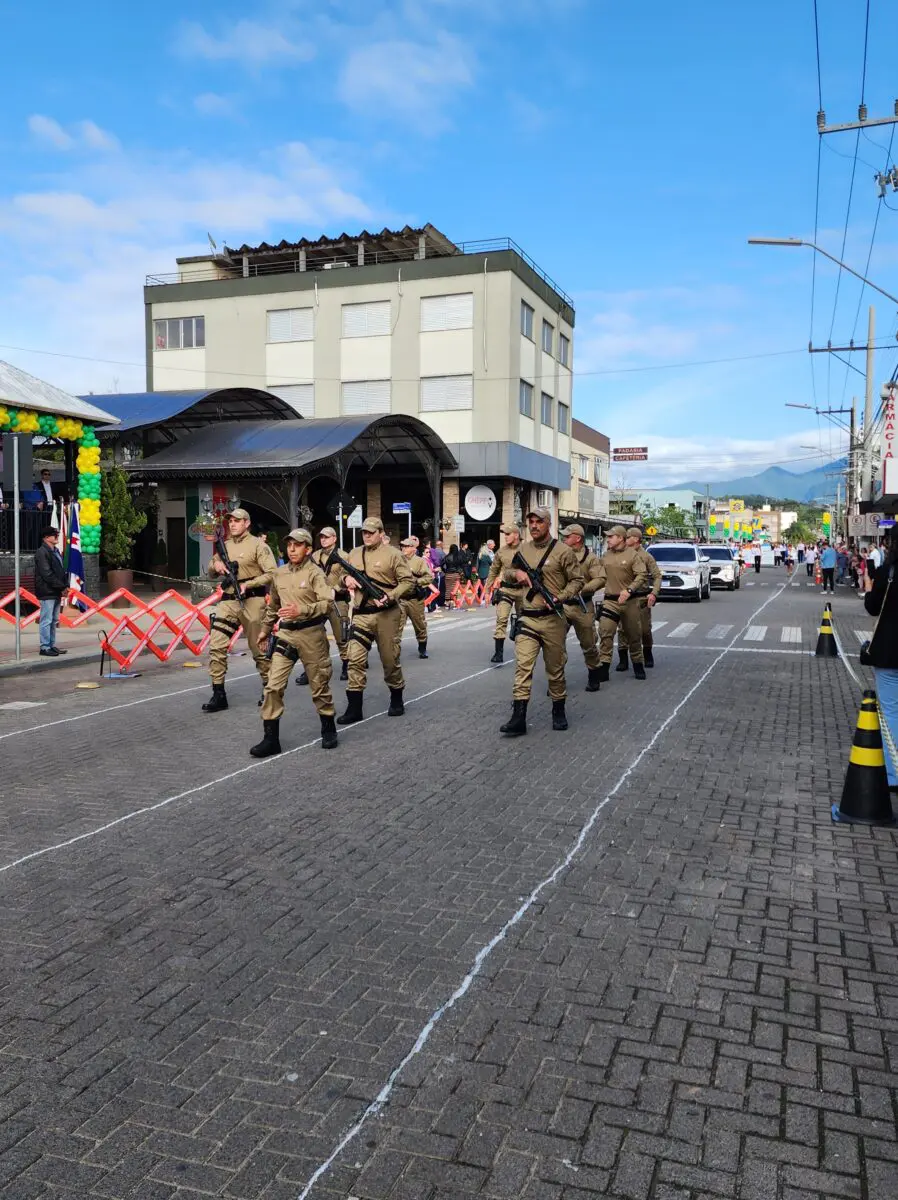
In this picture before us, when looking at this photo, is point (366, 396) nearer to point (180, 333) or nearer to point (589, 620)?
point (180, 333)

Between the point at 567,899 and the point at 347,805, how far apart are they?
2.06m

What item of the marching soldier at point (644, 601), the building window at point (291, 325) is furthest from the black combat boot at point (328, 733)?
the building window at point (291, 325)

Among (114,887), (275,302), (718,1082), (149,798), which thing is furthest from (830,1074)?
(275,302)

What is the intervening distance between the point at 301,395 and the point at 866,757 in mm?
39810

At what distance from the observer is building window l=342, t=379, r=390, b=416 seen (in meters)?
42.1

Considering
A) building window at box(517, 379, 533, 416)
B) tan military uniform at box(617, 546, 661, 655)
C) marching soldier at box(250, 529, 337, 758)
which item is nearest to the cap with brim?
marching soldier at box(250, 529, 337, 758)

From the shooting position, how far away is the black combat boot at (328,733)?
795cm

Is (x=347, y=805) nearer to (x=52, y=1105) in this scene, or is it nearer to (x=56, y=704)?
(x=52, y=1105)

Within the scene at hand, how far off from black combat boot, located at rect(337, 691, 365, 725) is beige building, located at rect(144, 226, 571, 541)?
1113 inches

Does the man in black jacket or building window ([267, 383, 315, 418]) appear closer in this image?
the man in black jacket

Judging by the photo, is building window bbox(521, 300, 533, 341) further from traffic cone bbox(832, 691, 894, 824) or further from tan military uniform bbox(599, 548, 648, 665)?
traffic cone bbox(832, 691, 894, 824)

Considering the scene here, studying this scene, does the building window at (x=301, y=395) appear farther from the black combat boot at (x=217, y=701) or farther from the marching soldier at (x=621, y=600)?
the black combat boot at (x=217, y=701)

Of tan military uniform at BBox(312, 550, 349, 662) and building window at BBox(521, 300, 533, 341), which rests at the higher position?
building window at BBox(521, 300, 533, 341)

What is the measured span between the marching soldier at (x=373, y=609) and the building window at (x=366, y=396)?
1315 inches
